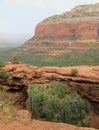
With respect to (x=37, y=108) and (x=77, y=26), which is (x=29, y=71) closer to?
(x=37, y=108)

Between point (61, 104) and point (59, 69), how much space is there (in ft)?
29.1

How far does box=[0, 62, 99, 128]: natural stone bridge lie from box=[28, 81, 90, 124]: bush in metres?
5.55

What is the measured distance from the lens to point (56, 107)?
20.2 m

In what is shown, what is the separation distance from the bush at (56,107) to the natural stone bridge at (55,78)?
5.55m

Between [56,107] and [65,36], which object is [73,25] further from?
[56,107]

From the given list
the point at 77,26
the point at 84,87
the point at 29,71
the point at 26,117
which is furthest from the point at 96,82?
the point at 77,26

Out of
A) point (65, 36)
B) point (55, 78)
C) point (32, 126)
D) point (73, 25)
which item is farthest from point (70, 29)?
point (32, 126)

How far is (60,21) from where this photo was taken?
98250 millimetres

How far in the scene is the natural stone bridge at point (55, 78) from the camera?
27.2 metres

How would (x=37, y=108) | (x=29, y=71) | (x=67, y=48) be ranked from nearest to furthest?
(x=37, y=108) < (x=29, y=71) < (x=67, y=48)

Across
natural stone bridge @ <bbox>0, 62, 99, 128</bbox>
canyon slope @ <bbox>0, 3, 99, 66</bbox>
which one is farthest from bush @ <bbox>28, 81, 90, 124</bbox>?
canyon slope @ <bbox>0, 3, 99, 66</bbox>

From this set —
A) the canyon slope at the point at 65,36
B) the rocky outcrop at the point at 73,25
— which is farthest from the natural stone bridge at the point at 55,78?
the rocky outcrop at the point at 73,25

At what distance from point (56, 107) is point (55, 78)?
26.6ft

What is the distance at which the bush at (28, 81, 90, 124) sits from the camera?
64.8 feet
